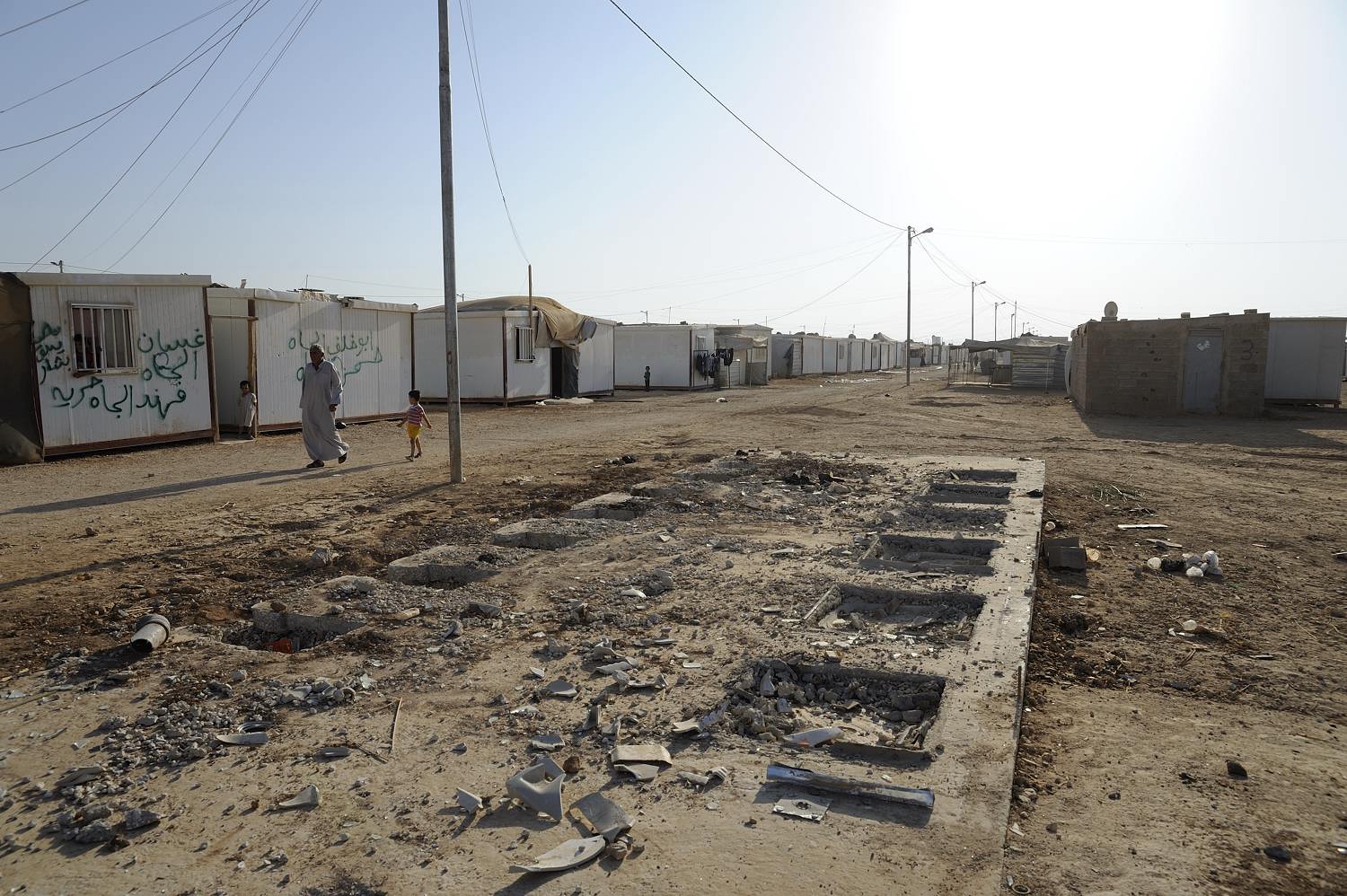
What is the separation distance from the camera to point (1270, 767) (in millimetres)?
3574

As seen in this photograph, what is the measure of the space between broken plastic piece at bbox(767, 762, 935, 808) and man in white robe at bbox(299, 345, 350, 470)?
9.66 m

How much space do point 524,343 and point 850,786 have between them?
21731 millimetres

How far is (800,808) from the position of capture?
10.0 feet

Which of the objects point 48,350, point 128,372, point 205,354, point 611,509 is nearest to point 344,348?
point 205,354

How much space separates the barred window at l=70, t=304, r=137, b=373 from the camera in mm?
12477

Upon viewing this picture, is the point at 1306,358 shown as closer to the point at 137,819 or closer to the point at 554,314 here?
the point at 554,314

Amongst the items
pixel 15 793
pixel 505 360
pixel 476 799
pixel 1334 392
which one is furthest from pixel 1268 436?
pixel 15 793

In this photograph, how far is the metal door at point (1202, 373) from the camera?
22.0m

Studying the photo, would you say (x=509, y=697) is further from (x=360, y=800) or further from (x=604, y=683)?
(x=360, y=800)

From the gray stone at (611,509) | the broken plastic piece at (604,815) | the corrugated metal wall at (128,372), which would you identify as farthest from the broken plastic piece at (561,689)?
the corrugated metal wall at (128,372)

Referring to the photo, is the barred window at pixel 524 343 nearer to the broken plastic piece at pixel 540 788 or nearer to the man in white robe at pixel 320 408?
the man in white robe at pixel 320 408

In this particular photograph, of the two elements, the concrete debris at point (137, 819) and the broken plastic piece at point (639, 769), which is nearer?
the concrete debris at point (137, 819)

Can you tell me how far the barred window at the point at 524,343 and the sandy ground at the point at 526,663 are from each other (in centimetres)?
1272

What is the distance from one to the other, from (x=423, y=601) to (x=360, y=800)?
8.18 feet
